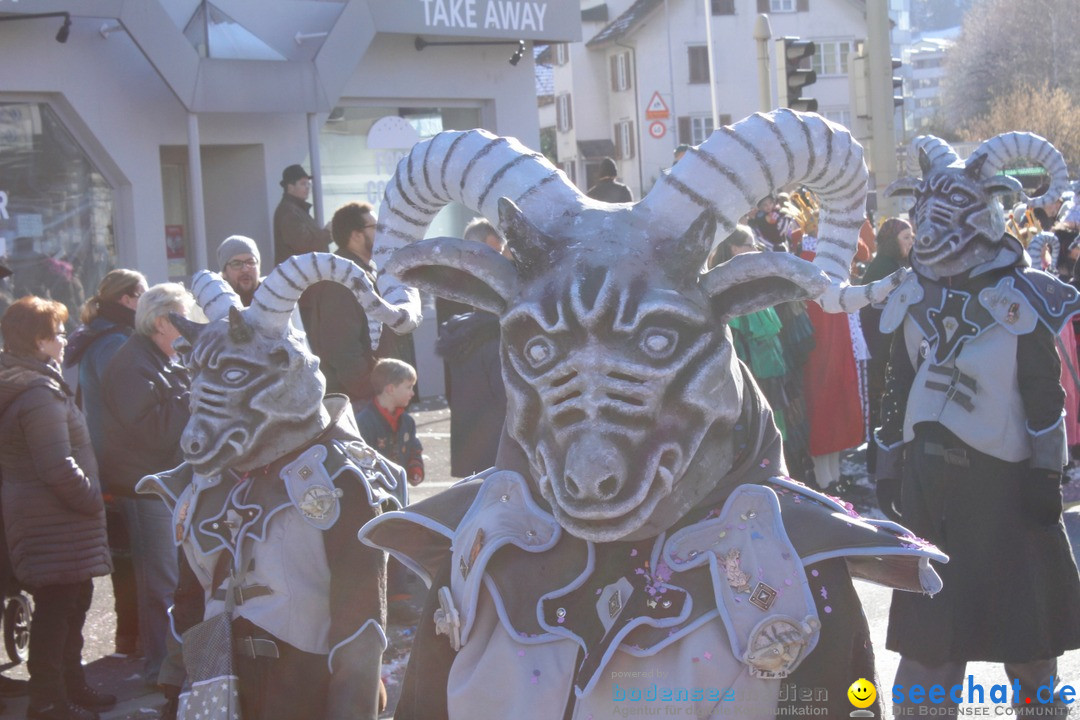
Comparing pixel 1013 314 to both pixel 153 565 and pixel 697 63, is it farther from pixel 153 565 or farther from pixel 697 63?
pixel 697 63

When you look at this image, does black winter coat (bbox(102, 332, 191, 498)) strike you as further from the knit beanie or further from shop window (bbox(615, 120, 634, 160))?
shop window (bbox(615, 120, 634, 160))

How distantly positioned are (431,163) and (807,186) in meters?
0.86

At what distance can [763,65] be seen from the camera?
14.1m

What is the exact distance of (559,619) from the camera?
274cm

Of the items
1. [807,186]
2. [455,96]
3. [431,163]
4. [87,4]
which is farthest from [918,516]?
[455,96]

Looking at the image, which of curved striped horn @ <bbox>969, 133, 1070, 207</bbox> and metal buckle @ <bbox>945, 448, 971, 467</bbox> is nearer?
metal buckle @ <bbox>945, 448, 971, 467</bbox>

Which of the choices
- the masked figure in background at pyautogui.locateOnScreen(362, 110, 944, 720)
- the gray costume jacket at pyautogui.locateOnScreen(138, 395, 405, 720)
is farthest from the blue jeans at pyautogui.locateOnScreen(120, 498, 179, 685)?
the masked figure in background at pyautogui.locateOnScreen(362, 110, 944, 720)

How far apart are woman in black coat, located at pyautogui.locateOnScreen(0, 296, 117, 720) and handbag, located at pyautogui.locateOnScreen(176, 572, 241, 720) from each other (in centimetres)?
210

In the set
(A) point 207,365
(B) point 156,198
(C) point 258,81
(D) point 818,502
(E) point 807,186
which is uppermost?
(C) point 258,81

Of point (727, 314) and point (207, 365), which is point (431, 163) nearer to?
point (727, 314)

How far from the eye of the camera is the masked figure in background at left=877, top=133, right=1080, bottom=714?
481 cm

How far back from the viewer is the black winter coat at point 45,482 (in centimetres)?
584

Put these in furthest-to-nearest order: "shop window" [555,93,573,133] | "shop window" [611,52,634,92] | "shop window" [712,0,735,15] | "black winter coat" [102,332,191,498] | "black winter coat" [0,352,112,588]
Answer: "shop window" [555,93,573,133], "shop window" [611,52,634,92], "shop window" [712,0,735,15], "black winter coat" [102,332,191,498], "black winter coat" [0,352,112,588]

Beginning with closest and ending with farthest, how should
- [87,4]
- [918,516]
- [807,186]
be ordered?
[807,186], [918,516], [87,4]
